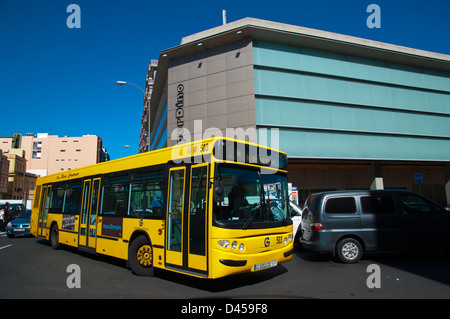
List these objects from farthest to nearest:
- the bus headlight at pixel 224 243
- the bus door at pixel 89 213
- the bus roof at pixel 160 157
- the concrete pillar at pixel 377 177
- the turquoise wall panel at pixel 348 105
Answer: the concrete pillar at pixel 377 177 < the turquoise wall panel at pixel 348 105 < the bus door at pixel 89 213 < the bus roof at pixel 160 157 < the bus headlight at pixel 224 243

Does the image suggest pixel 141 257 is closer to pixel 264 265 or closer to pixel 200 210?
pixel 200 210

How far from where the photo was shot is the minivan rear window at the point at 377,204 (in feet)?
25.8

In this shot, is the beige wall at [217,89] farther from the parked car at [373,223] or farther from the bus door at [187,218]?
the bus door at [187,218]

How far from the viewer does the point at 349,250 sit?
25.3 feet

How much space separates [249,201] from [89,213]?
5.66m

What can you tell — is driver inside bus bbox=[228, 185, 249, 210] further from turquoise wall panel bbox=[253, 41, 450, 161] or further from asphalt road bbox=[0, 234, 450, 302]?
turquoise wall panel bbox=[253, 41, 450, 161]

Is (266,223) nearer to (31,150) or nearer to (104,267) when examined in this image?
(104,267)

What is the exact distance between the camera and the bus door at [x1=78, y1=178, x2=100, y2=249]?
28.3 feet

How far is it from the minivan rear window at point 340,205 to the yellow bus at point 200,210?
2.08 meters

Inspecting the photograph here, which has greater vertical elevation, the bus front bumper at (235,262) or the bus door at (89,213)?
the bus door at (89,213)

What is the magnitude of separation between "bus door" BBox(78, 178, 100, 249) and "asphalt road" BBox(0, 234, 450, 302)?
758 mm

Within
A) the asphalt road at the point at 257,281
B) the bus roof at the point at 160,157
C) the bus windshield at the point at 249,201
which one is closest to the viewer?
the asphalt road at the point at 257,281

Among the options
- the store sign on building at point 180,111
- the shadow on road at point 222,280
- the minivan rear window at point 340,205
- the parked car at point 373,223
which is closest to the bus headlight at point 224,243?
the shadow on road at point 222,280

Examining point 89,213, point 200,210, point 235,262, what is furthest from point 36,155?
point 235,262
